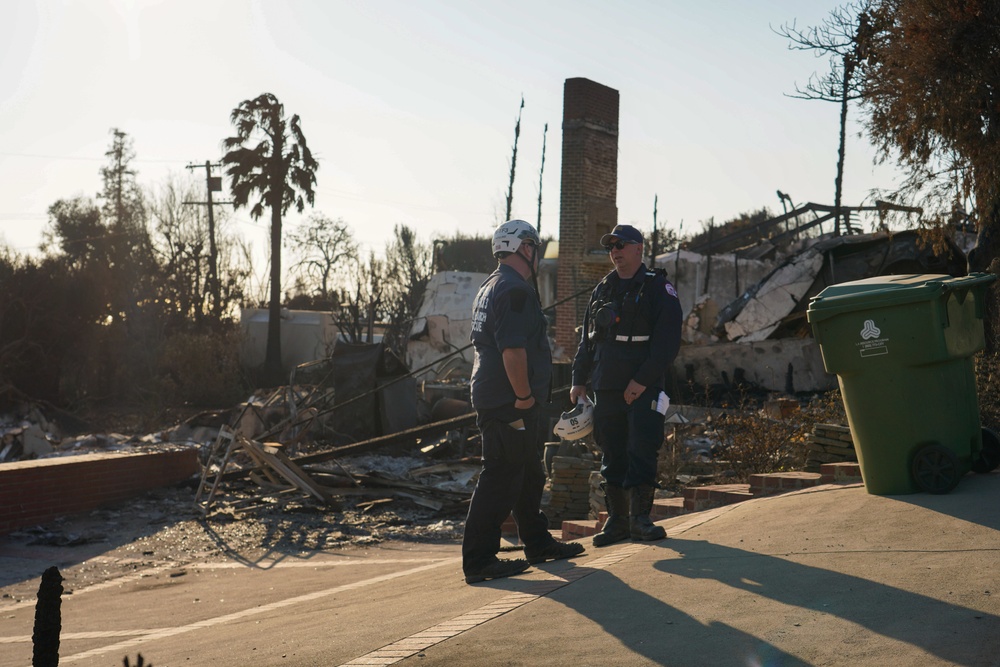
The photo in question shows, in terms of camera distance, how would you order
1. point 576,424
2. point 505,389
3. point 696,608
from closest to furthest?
1. point 696,608
2. point 505,389
3. point 576,424

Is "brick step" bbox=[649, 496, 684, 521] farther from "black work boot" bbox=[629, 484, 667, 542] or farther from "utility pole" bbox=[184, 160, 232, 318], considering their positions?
"utility pole" bbox=[184, 160, 232, 318]

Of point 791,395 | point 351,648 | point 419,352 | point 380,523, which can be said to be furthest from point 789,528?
point 419,352

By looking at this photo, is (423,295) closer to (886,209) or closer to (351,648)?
(886,209)

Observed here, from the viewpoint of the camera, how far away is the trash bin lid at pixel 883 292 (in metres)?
5.35

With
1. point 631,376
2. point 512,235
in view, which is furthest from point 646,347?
point 512,235

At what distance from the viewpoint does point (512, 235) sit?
513cm

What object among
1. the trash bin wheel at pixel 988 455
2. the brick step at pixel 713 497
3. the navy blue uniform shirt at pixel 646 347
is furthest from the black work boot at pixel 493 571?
the trash bin wheel at pixel 988 455

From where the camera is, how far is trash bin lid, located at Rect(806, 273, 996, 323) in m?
5.35

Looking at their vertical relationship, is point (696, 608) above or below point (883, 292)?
below

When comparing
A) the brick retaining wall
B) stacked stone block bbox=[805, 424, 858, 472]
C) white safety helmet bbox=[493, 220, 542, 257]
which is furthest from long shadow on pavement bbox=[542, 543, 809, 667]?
the brick retaining wall

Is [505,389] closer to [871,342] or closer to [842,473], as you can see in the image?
[871,342]

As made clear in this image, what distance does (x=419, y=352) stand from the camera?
33656mm

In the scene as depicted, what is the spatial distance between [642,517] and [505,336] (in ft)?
4.37

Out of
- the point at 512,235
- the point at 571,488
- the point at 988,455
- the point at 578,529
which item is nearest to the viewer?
the point at 512,235
